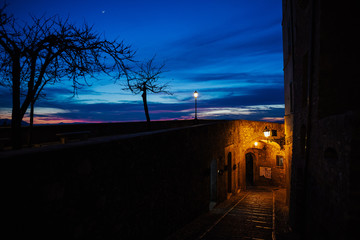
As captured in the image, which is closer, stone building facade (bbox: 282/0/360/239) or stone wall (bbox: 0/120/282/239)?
stone wall (bbox: 0/120/282/239)

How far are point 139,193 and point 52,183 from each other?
7.08 ft

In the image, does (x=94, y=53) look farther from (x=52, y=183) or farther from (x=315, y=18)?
(x=315, y=18)

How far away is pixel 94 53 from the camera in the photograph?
24.1 feet

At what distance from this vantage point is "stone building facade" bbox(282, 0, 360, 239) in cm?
371

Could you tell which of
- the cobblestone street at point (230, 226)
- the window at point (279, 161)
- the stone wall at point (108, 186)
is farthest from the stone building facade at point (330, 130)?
the window at point (279, 161)

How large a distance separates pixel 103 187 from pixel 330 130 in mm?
4726

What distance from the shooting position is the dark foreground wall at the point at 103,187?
2768mm

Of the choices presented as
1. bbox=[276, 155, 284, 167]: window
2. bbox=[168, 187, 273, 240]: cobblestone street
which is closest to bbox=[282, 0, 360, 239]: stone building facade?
bbox=[168, 187, 273, 240]: cobblestone street

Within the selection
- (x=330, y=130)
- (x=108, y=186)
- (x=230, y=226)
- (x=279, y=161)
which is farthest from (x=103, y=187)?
(x=279, y=161)

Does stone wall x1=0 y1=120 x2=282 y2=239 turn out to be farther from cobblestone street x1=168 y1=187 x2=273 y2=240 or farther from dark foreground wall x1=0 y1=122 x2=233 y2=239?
cobblestone street x1=168 y1=187 x2=273 y2=240

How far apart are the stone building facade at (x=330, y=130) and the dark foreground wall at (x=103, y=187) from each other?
11.6 feet

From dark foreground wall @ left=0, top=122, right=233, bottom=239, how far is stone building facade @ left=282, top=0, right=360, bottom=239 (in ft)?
11.6

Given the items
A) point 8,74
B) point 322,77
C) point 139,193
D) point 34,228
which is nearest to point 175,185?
point 139,193

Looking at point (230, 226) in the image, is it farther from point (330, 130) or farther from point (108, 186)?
point (108, 186)
